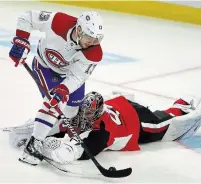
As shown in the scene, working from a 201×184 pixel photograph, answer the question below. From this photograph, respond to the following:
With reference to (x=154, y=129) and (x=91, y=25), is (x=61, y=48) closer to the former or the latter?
(x=91, y=25)

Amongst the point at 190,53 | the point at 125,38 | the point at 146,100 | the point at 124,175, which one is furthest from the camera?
the point at 125,38

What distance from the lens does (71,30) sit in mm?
2521

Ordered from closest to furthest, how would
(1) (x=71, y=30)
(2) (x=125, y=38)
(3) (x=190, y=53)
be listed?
(1) (x=71, y=30) → (3) (x=190, y=53) → (2) (x=125, y=38)

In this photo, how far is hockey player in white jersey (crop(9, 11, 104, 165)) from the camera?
2.38m

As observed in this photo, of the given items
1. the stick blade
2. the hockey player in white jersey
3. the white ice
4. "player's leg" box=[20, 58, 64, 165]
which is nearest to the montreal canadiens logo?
the hockey player in white jersey

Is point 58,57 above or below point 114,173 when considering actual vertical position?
above

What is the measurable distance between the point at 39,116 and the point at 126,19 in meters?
5.01

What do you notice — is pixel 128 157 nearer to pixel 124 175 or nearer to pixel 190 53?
pixel 124 175

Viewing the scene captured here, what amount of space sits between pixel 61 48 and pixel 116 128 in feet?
1.47

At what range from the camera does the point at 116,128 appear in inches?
103

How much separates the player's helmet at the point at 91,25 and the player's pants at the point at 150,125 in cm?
58

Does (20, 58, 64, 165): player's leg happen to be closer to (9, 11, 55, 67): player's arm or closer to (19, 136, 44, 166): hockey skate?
(19, 136, 44, 166): hockey skate

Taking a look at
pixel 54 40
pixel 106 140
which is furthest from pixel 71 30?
pixel 106 140

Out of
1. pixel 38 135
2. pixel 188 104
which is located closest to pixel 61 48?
pixel 38 135
